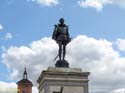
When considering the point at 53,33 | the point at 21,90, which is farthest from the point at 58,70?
the point at 21,90

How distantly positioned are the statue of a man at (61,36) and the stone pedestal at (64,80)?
1.46 m

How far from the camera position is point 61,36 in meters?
30.1

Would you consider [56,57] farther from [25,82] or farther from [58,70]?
[25,82]

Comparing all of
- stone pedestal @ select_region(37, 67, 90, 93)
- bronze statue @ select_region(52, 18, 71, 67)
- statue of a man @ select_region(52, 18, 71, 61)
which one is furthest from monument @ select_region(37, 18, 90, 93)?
statue of a man @ select_region(52, 18, 71, 61)

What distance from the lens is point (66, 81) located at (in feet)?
95.0

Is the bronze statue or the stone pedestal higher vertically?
the bronze statue

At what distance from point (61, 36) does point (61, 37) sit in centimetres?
6

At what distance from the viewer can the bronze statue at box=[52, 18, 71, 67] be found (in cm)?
3014

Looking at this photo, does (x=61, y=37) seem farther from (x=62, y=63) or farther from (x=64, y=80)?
(x=64, y=80)

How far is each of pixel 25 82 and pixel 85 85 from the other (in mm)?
78494

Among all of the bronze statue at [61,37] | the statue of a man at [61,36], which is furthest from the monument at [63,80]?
the statue of a man at [61,36]

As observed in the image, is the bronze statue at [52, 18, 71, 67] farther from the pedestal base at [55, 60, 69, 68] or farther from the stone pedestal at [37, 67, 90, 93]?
the stone pedestal at [37, 67, 90, 93]

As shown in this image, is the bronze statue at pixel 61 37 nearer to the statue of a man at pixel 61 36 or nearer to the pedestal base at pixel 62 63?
the statue of a man at pixel 61 36

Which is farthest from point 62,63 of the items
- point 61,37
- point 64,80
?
point 61,37
